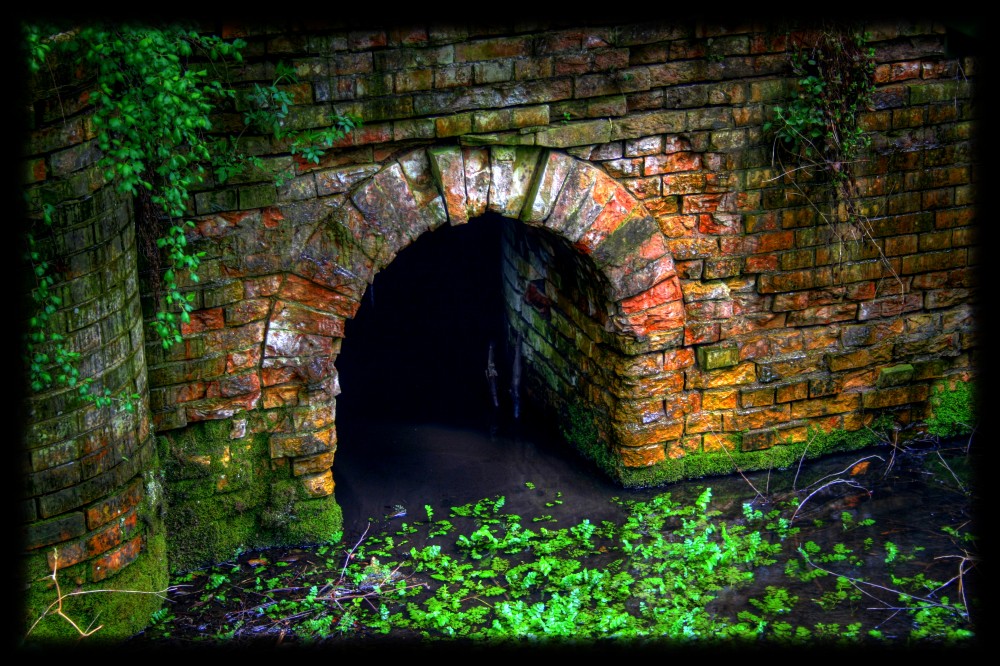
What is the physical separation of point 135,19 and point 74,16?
0.26m

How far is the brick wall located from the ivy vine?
0.09m

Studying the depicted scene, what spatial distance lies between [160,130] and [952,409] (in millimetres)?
4727

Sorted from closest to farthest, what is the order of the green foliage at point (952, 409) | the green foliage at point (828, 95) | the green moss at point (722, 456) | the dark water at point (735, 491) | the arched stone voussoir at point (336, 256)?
the dark water at point (735, 491)
the arched stone voussoir at point (336, 256)
the green foliage at point (828, 95)
the green moss at point (722, 456)
the green foliage at point (952, 409)

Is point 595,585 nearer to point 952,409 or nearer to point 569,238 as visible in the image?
point 569,238

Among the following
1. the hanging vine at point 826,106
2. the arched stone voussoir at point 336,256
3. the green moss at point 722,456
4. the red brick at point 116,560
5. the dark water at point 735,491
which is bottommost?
the dark water at point 735,491

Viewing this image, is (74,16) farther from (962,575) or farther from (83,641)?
(962,575)

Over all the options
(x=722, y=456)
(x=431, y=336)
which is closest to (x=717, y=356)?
(x=722, y=456)

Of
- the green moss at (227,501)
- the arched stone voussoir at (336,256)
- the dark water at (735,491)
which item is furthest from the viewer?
the green moss at (227,501)

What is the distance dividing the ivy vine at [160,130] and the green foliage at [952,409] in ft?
12.5

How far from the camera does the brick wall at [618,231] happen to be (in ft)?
16.2

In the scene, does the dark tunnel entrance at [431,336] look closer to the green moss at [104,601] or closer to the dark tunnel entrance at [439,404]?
the dark tunnel entrance at [439,404]

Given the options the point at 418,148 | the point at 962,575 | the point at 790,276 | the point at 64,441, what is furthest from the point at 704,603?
the point at 64,441

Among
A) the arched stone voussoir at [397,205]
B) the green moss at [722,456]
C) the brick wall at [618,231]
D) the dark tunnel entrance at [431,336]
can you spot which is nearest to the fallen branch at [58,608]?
the brick wall at [618,231]

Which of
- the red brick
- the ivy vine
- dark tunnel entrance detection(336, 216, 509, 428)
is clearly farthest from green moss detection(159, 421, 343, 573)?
dark tunnel entrance detection(336, 216, 509, 428)
